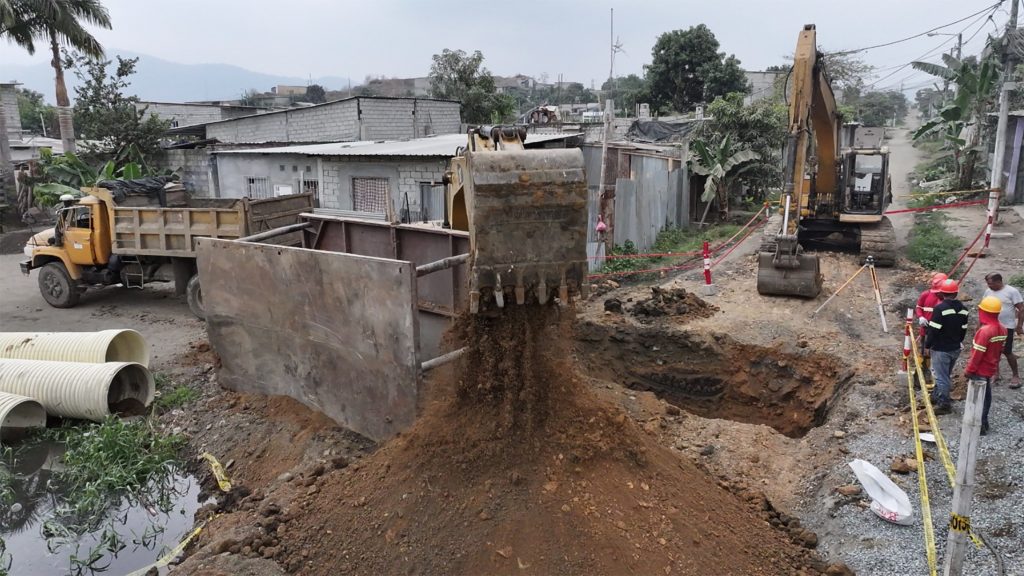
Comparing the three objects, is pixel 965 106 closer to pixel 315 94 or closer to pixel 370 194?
pixel 370 194

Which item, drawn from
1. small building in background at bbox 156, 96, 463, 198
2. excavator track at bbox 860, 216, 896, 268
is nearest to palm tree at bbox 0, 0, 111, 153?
small building in background at bbox 156, 96, 463, 198

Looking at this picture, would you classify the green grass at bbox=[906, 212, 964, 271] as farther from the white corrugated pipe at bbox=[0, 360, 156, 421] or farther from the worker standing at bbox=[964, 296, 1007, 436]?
the white corrugated pipe at bbox=[0, 360, 156, 421]

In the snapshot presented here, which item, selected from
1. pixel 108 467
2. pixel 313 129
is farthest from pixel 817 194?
pixel 313 129

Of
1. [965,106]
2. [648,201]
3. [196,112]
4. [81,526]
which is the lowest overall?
[81,526]

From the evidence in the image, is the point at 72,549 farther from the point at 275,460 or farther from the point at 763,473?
the point at 763,473

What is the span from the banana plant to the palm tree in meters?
20.3

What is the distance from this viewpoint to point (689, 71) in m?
39.8

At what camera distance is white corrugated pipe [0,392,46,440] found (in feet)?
26.8

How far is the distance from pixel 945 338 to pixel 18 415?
10445mm

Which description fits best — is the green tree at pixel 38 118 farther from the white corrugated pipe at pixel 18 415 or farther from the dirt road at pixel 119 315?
the white corrugated pipe at pixel 18 415

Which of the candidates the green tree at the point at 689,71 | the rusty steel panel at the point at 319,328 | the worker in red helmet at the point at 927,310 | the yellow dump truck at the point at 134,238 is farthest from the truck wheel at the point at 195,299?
the green tree at the point at 689,71

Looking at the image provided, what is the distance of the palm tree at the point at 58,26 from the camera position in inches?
891

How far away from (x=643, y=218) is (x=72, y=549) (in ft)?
46.0

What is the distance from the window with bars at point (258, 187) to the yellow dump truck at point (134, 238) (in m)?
6.20
